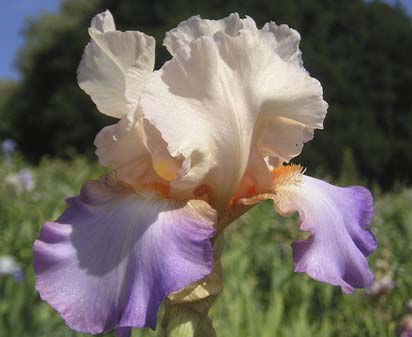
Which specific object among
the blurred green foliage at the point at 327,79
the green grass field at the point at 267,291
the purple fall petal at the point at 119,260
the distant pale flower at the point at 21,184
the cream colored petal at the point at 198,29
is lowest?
the blurred green foliage at the point at 327,79

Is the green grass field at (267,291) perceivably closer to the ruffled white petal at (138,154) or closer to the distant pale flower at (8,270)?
the distant pale flower at (8,270)

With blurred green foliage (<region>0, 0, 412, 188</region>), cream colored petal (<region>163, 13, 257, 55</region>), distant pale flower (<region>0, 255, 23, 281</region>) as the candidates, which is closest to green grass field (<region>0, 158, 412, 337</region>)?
distant pale flower (<region>0, 255, 23, 281</region>)

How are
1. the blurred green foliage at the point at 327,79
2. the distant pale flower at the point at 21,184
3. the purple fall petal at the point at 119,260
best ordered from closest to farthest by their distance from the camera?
the purple fall petal at the point at 119,260 → the distant pale flower at the point at 21,184 → the blurred green foliage at the point at 327,79

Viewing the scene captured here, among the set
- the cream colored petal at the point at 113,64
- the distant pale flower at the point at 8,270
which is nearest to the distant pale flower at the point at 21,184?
the distant pale flower at the point at 8,270

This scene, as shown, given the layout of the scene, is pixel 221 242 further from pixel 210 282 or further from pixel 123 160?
pixel 123 160

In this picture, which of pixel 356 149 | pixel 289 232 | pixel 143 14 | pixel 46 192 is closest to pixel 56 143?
pixel 143 14

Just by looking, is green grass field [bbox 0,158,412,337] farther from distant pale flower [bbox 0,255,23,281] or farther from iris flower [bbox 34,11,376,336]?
iris flower [bbox 34,11,376,336]
